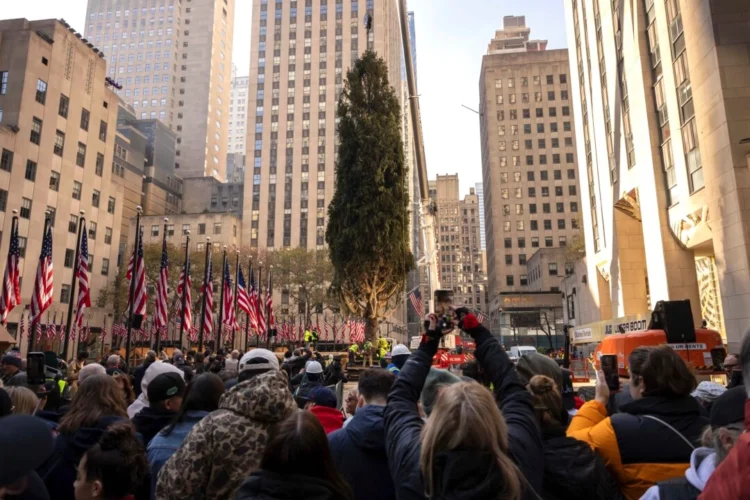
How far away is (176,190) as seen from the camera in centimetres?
10594

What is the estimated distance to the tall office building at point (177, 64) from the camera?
130125 mm

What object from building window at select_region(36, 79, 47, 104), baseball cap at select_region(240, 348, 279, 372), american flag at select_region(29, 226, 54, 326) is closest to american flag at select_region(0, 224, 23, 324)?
american flag at select_region(29, 226, 54, 326)

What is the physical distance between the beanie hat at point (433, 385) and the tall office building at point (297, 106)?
88374 mm

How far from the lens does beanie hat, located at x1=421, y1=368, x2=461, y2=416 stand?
12.8ft

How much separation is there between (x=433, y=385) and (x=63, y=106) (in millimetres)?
58612

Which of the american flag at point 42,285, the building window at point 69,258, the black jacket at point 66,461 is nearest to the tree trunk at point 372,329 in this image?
the american flag at point 42,285

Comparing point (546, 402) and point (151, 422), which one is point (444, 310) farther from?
point (151, 422)

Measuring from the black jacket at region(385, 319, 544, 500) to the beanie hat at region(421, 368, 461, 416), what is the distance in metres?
0.74

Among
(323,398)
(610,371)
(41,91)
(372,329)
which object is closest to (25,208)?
(41,91)

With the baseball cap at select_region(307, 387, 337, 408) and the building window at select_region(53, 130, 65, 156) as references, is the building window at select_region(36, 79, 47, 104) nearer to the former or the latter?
the building window at select_region(53, 130, 65, 156)

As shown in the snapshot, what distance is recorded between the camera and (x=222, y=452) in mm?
3246

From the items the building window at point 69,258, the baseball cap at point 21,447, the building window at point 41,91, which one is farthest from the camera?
the building window at point 69,258

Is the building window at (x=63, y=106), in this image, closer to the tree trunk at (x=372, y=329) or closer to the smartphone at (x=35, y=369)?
the tree trunk at (x=372, y=329)

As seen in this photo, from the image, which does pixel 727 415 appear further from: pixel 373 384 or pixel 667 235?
pixel 667 235
